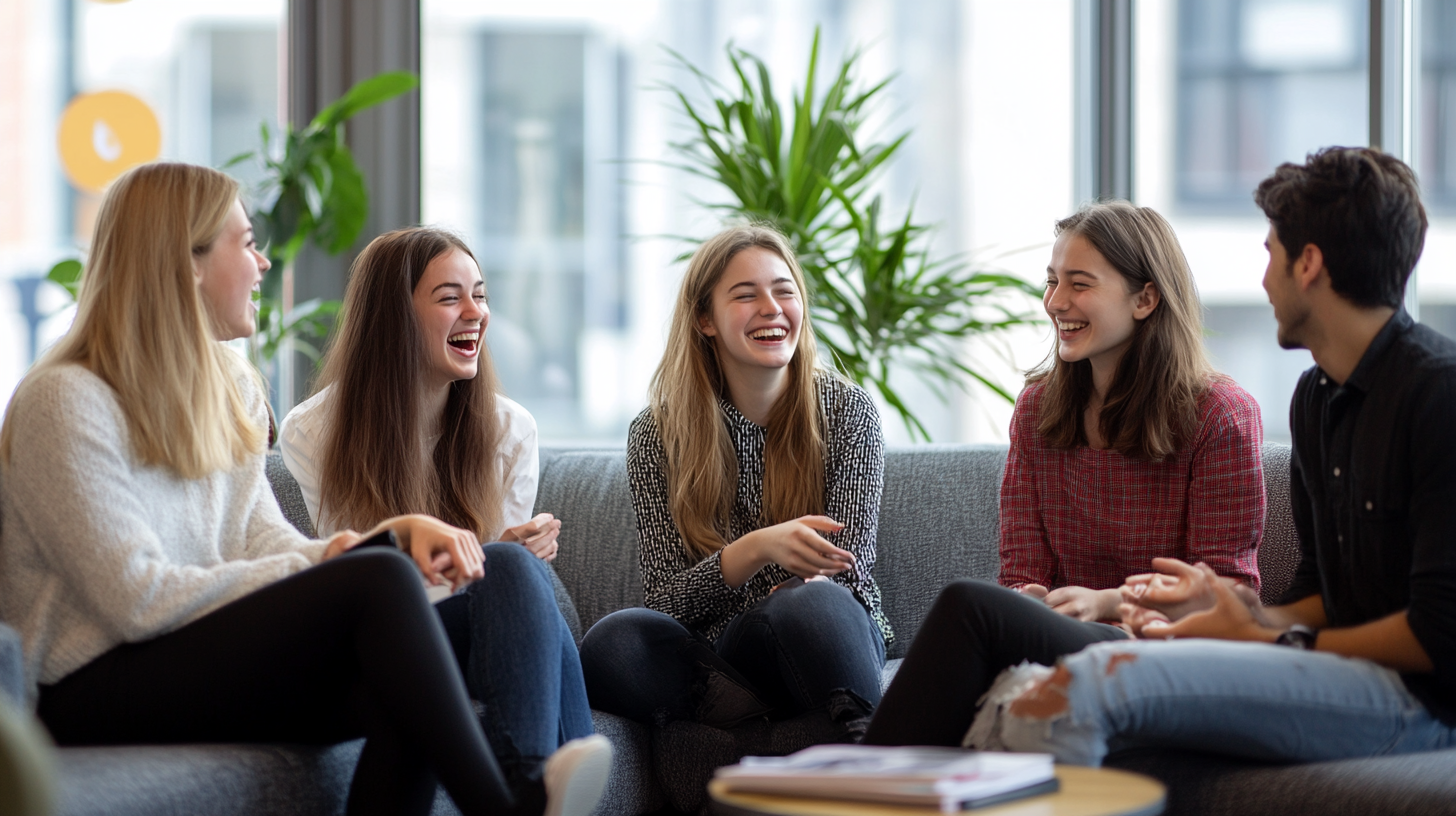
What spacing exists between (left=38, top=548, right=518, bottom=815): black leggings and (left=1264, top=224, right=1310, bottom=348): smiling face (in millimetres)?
1143

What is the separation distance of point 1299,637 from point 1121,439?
0.55m

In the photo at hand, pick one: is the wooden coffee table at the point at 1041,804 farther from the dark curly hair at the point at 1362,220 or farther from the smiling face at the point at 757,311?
the smiling face at the point at 757,311

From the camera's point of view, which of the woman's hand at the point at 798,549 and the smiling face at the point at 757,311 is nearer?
the woman's hand at the point at 798,549

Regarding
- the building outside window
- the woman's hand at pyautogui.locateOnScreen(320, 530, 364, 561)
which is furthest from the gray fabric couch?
the building outside window

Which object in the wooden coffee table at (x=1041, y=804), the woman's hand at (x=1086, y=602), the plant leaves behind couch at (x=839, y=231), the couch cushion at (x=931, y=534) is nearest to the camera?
the wooden coffee table at (x=1041, y=804)

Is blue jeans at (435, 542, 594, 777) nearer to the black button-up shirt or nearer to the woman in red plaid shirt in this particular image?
the woman in red plaid shirt

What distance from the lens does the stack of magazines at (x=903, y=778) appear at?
116 centimetres

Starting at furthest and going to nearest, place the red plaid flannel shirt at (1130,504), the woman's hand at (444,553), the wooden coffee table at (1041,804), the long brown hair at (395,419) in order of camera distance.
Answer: the long brown hair at (395,419), the red plaid flannel shirt at (1130,504), the woman's hand at (444,553), the wooden coffee table at (1041,804)

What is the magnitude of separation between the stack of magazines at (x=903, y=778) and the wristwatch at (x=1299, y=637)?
1.64ft

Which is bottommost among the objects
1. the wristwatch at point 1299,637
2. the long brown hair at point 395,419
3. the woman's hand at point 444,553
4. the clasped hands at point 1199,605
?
the wristwatch at point 1299,637

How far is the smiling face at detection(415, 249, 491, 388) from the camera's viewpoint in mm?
2260

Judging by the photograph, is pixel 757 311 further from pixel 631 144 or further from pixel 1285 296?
pixel 631 144

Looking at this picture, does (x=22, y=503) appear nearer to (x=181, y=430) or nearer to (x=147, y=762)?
(x=181, y=430)

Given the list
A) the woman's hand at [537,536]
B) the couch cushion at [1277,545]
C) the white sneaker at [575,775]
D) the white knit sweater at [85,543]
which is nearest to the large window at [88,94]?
the woman's hand at [537,536]
